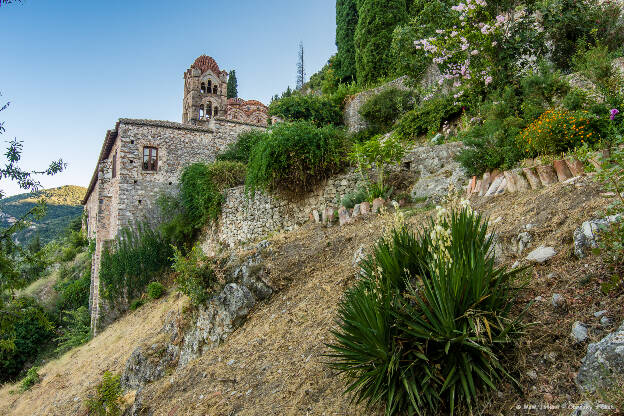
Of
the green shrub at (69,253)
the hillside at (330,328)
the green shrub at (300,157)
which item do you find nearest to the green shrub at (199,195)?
the green shrub at (300,157)

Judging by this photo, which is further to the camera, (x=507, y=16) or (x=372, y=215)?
(x=507, y=16)

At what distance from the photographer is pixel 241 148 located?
18.3m

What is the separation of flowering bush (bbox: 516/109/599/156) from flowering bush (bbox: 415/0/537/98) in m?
4.94

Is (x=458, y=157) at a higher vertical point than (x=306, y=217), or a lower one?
higher

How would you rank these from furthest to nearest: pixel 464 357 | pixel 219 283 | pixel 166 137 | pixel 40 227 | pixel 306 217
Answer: pixel 40 227 < pixel 166 137 < pixel 306 217 < pixel 219 283 < pixel 464 357

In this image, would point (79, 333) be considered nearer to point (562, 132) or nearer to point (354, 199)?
point (354, 199)

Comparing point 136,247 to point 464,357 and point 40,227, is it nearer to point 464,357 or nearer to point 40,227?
point 464,357

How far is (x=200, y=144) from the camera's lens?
1800cm

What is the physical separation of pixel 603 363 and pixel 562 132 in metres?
5.24

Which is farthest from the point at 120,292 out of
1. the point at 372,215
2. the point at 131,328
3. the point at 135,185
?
the point at 372,215

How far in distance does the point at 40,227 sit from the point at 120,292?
4292cm

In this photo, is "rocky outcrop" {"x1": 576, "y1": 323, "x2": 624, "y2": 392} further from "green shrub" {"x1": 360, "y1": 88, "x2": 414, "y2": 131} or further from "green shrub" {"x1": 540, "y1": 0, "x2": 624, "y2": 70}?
"green shrub" {"x1": 360, "y1": 88, "x2": 414, "y2": 131}

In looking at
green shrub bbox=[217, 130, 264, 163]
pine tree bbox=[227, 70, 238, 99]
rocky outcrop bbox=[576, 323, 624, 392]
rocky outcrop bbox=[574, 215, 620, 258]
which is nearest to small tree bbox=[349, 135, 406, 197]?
rocky outcrop bbox=[574, 215, 620, 258]

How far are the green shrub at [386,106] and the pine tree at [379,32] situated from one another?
4667 mm
